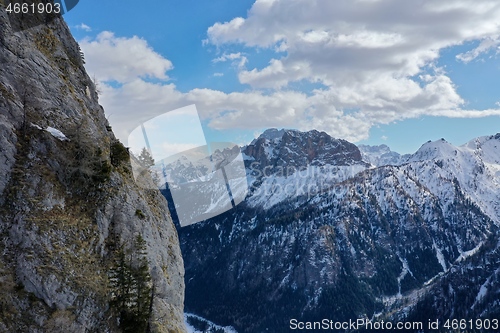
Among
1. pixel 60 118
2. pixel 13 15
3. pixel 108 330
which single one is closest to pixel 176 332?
pixel 108 330

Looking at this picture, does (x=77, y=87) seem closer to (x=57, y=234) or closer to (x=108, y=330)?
(x=57, y=234)

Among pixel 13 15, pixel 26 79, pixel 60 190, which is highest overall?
pixel 13 15

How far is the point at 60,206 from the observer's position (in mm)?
39750

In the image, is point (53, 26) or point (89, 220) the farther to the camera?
point (53, 26)

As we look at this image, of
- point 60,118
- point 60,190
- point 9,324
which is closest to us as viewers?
point 9,324

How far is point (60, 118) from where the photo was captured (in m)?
44.0

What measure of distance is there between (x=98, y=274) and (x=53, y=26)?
33708 mm

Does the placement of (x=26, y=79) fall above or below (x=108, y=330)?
above

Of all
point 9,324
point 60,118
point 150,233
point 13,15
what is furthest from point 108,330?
point 13,15

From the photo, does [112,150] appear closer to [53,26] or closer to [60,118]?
[60,118]

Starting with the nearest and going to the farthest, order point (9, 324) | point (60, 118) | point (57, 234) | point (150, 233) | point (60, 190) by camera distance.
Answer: point (9, 324), point (57, 234), point (60, 190), point (60, 118), point (150, 233)

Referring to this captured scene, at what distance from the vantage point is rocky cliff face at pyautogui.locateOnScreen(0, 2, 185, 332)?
112ft

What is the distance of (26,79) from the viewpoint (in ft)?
137

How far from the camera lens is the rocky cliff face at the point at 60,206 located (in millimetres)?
34188
